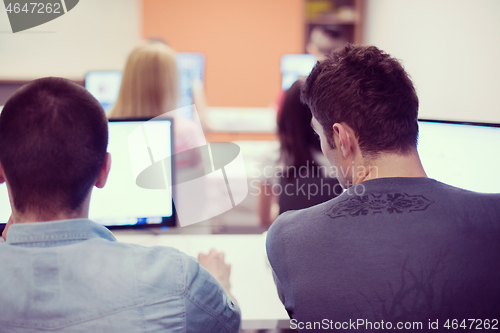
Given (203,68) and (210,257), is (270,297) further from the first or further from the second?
(203,68)

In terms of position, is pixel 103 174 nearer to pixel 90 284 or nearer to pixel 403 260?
pixel 90 284

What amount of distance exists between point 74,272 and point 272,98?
4630 millimetres

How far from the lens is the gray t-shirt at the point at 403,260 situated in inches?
29.9

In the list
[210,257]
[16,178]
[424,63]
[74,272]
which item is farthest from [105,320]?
[424,63]

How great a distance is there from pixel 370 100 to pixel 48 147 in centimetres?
64

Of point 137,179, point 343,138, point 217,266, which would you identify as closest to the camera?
point 343,138

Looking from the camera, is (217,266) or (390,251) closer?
(390,251)

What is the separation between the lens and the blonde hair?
2.01 m

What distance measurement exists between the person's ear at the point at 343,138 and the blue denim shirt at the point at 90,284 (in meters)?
0.42

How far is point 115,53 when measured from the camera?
4332 millimetres

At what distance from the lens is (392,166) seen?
88 centimetres

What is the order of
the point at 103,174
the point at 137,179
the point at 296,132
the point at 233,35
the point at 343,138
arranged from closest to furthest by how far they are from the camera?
the point at 103,174
the point at 343,138
the point at 137,179
the point at 296,132
the point at 233,35

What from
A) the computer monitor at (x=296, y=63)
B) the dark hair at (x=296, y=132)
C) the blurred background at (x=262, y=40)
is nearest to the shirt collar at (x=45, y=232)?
the dark hair at (x=296, y=132)

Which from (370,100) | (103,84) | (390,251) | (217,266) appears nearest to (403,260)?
(390,251)
